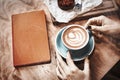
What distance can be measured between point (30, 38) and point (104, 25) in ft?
1.21

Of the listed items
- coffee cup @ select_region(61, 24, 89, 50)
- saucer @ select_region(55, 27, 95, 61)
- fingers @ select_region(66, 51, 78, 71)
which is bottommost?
fingers @ select_region(66, 51, 78, 71)

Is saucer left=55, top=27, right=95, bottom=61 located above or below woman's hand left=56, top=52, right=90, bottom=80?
above

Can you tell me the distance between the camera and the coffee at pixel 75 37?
1004 mm

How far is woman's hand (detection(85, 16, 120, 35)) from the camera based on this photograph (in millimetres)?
1072

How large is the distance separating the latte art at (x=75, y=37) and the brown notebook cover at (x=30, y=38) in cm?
12

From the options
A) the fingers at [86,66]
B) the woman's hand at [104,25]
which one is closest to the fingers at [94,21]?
the woman's hand at [104,25]

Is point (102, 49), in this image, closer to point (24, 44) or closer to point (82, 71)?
point (82, 71)

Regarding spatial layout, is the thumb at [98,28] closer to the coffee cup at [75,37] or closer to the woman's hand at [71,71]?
the coffee cup at [75,37]

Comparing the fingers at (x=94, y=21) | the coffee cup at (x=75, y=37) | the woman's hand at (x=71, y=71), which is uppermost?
the fingers at (x=94, y=21)

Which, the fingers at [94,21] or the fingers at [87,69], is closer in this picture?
the fingers at [87,69]

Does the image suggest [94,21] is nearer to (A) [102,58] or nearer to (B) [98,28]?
(B) [98,28]

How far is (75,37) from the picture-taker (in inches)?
40.4

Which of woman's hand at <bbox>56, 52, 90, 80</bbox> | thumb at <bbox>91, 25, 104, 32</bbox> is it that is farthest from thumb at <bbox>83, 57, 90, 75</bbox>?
thumb at <bbox>91, 25, 104, 32</bbox>

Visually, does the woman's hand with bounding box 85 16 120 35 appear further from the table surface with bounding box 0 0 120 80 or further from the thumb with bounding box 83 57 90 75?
the thumb with bounding box 83 57 90 75
